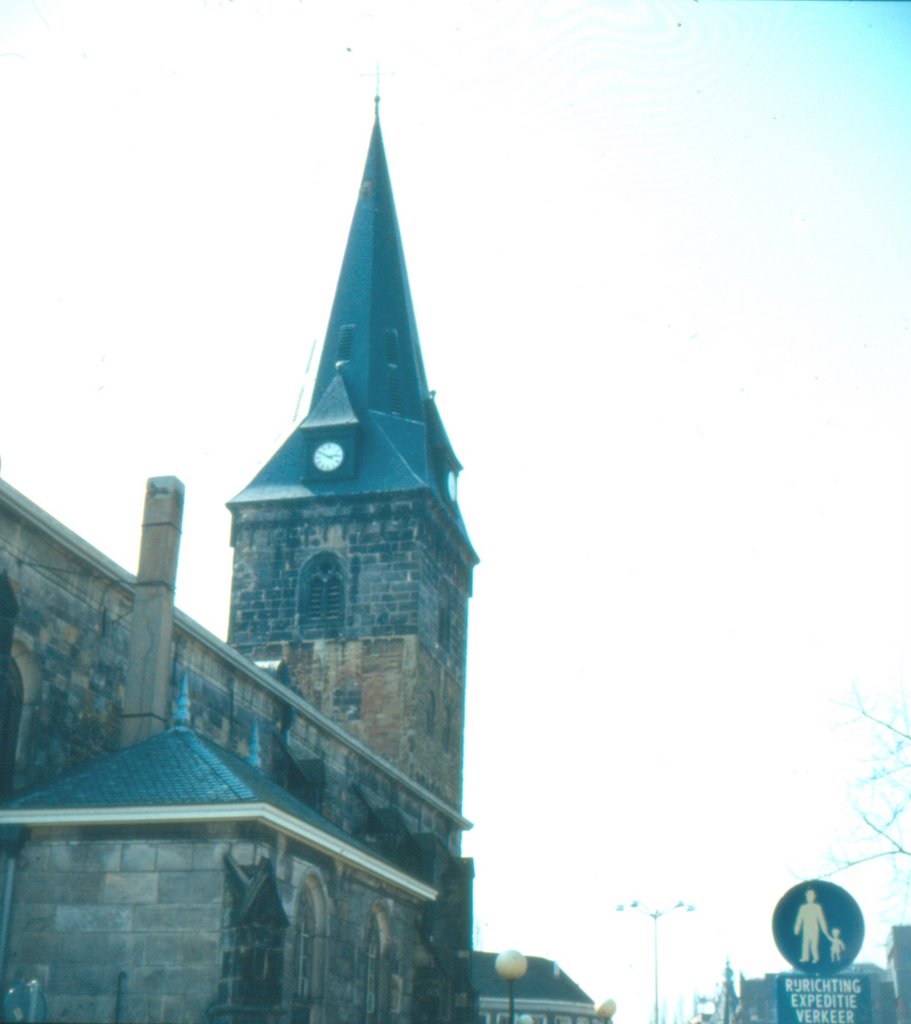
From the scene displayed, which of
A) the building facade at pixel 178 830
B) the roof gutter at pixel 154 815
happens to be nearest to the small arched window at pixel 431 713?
the building facade at pixel 178 830

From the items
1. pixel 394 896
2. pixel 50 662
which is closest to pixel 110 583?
pixel 50 662

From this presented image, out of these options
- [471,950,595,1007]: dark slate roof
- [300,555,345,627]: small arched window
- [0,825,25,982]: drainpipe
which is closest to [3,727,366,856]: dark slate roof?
[0,825,25,982]: drainpipe

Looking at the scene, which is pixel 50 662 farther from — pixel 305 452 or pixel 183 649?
pixel 305 452

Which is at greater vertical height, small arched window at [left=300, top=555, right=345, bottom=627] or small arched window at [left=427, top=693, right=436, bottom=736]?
small arched window at [left=300, top=555, right=345, bottom=627]

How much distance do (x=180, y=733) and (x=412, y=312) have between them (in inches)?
1074

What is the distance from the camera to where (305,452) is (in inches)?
1626

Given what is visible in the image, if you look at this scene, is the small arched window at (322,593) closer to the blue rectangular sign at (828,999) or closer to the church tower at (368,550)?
the church tower at (368,550)

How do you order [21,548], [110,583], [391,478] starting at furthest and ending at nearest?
1. [391,478]
2. [110,583]
3. [21,548]

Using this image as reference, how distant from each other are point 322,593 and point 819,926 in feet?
108

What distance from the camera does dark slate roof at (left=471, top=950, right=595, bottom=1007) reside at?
2677 inches

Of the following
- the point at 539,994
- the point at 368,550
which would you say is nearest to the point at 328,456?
the point at 368,550

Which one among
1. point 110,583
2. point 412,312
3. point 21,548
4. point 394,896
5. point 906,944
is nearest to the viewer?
point 21,548

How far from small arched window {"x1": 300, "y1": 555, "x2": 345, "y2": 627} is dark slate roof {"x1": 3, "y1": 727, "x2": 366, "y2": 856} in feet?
65.9

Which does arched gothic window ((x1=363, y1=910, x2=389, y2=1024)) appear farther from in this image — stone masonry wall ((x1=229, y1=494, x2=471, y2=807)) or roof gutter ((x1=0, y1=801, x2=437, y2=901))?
stone masonry wall ((x1=229, y1=494, x2=471, y2=807))
